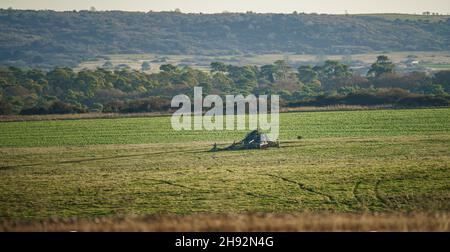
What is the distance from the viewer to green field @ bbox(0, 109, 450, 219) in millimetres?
20688

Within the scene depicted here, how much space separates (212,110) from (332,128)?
2125 cm

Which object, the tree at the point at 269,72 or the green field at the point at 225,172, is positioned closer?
the green field at the point at 225,172

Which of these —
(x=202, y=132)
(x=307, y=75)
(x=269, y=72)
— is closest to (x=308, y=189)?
(x=202, y=132)

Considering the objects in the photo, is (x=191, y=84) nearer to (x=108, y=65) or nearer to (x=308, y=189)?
(x=108, y=65)

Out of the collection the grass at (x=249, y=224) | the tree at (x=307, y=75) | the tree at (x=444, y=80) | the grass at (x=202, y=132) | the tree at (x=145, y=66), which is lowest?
the grass at (x=249, y=224)

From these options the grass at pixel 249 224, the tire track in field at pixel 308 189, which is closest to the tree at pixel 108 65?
the tire track in field at pixel 308 189

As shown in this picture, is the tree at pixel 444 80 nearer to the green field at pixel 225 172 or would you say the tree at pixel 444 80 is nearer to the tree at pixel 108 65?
the green field at pixel 225 172

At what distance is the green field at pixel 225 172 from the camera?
67.9 feet

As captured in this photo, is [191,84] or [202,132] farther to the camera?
[191,84]

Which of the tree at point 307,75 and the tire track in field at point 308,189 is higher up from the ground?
the tree at point 307,75

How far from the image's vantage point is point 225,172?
26344 mm

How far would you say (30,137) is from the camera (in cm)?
4428

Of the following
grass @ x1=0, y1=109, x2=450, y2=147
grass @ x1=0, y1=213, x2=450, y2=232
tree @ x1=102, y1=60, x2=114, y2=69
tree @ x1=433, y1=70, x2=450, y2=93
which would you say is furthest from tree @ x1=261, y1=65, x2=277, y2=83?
grass @ x1=0, y1=213, x2=450, y2=232
